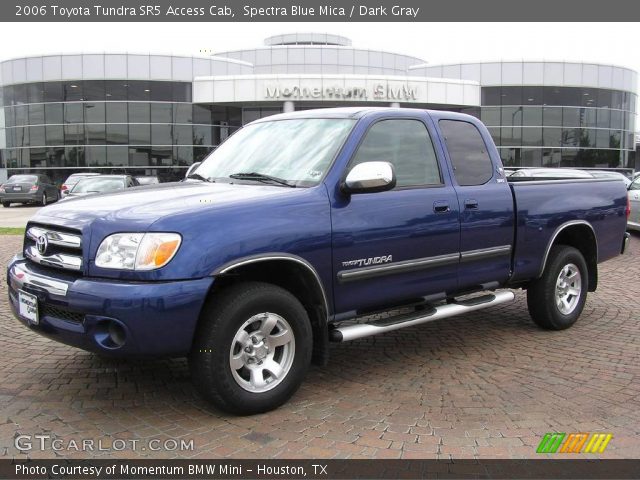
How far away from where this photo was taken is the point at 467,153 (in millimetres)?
5316

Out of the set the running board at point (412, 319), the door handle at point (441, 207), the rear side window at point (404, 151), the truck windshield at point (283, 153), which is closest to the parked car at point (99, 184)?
the truck windshield at point (283, 153)

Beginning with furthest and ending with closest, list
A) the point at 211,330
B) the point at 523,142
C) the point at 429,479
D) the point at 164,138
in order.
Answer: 1. the point at 523,142
2. the point at 164,138
3. the point at 211,330
4. the point at 429,479

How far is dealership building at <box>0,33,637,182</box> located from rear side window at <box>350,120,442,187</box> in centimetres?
3129

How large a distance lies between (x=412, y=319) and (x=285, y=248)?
1.32 metres

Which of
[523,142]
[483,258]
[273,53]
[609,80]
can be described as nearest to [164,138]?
[273,53]

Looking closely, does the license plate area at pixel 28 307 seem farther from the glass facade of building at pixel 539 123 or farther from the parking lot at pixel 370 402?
the glass facade of building at pixel 539 123

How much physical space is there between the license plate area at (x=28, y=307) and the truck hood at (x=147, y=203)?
491 mm

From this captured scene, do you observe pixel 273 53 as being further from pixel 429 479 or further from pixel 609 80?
pixel 429 479

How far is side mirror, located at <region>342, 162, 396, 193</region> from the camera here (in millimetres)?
4109

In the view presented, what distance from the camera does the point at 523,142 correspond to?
39906 millimetres

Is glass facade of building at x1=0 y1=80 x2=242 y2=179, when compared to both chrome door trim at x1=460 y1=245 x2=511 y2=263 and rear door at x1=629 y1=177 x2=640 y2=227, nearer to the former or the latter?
rear door at x1=629 y1=177 x2=640 y2=227

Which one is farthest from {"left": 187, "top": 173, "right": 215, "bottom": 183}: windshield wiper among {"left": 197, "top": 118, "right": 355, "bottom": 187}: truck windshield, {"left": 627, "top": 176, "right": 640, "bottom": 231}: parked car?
{"left": 627, "top": 176, "right": 640, "bottom": 231}: parked car

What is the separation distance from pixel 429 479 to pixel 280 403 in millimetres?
1168

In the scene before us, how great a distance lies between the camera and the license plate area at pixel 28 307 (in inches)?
150
